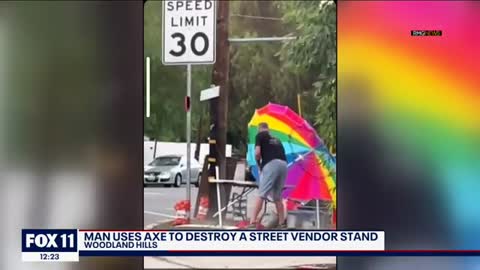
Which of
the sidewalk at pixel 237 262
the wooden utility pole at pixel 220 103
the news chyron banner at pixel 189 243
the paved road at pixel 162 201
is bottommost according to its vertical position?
the sidewalk at pixel 237 262

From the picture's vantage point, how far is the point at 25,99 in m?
3.18

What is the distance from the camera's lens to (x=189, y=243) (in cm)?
317

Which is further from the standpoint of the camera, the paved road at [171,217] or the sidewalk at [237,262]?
the sidewalk at [237,262]

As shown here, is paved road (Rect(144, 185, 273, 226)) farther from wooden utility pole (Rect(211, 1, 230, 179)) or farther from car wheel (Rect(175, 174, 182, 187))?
wooden utility pole (Rect(211, 1, 230, 179))

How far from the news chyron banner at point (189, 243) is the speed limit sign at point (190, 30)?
1.03 m

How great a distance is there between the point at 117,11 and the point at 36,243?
4.76 feet

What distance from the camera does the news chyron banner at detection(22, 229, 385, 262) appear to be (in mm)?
3166

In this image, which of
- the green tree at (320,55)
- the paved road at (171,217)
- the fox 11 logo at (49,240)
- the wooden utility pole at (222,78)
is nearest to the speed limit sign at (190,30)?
the wooden utility pole at (222,78)

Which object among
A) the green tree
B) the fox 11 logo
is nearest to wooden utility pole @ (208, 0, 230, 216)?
the green tree

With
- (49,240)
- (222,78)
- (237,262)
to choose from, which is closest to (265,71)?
(222,78)

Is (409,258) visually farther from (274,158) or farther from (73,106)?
(73,106)

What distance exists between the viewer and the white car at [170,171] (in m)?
3.18
